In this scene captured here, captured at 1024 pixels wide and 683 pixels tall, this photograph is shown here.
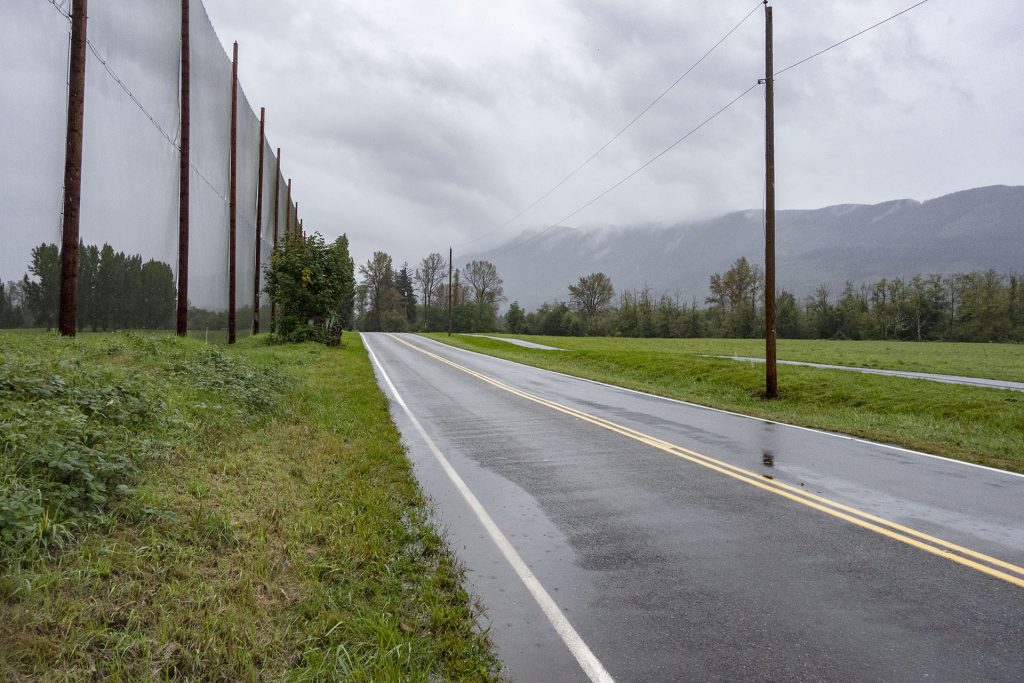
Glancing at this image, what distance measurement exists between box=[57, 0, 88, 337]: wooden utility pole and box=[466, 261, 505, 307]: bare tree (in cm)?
11462

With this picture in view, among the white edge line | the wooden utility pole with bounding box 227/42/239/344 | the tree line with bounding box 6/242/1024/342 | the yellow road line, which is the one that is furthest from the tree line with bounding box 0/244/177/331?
the yellow road line

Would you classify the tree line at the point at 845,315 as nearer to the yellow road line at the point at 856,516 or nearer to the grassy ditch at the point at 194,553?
the yellow road line at the point at 856,516

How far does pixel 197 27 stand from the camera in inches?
753

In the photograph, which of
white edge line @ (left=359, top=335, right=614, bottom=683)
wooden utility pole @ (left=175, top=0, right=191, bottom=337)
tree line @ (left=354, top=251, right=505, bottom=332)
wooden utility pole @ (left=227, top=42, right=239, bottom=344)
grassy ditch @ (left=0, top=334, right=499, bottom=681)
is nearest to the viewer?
grassy ditch @ (left=0, top=334, right=499, bottom=681)

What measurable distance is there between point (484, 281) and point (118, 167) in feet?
374

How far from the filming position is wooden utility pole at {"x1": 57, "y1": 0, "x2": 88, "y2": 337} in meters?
10.6

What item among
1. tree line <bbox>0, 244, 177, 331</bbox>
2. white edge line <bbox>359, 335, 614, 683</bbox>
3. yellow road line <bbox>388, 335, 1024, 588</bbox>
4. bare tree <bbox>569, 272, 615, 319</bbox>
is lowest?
white edge line <bbox>359, 335, 614, 683</bbox>

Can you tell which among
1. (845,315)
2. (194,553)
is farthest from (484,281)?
(194,553)

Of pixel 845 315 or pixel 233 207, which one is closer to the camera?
pixel 233 207

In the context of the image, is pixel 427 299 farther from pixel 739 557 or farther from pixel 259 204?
pixel 739 557

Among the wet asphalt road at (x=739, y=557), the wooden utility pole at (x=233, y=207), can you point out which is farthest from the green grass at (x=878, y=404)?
the wooden utility pole at (x=233, y=207)

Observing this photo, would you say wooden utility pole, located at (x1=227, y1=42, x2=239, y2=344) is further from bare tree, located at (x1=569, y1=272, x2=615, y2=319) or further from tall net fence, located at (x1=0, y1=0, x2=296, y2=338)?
bare tree, located at (x1=569, y1=272, x2=615, y2=319)

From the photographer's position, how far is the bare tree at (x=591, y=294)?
4577 inches

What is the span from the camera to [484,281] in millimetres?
126812
